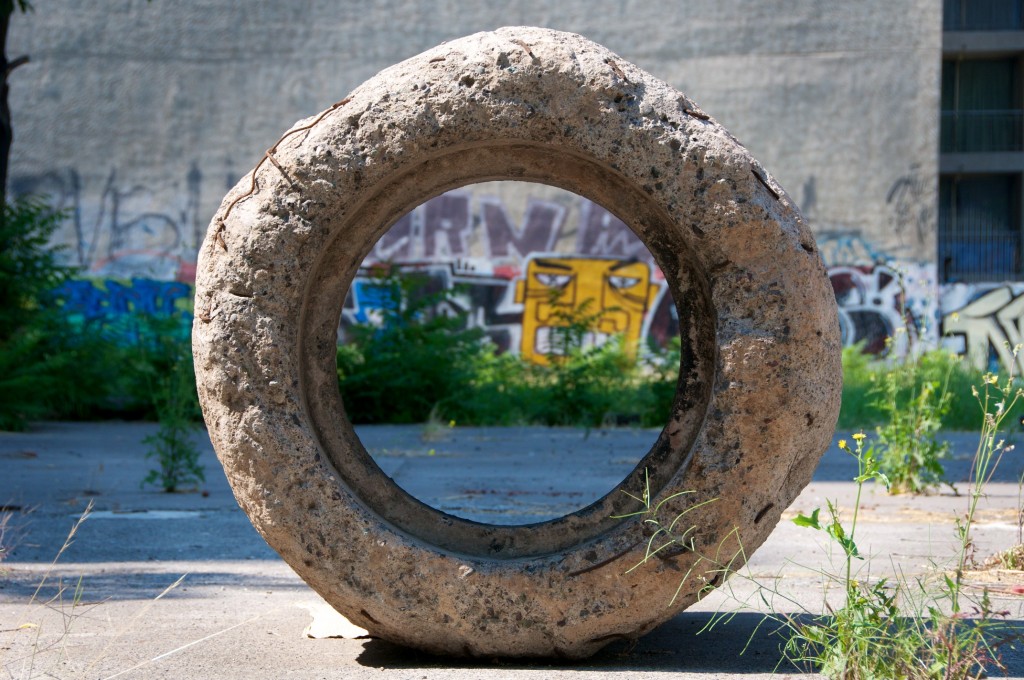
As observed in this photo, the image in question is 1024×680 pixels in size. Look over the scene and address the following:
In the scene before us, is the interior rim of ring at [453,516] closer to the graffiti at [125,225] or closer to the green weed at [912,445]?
the green weed at [912,445]

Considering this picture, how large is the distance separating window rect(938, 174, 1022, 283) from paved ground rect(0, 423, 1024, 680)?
1367 centimetres

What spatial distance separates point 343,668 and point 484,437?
8.02 meters

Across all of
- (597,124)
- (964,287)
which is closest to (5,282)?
(597,124)

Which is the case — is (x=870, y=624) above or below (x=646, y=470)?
below

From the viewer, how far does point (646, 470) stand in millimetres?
3295

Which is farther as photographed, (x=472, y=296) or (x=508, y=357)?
(x=472, y=296)

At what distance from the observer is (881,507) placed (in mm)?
6488

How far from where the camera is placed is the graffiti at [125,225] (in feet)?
57.9

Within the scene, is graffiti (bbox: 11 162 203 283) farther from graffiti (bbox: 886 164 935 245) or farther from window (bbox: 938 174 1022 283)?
window (bbox: 938 174 1022 283)

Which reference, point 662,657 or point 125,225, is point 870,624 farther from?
point 125,225

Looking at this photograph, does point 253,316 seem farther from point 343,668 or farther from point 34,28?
point 34,28

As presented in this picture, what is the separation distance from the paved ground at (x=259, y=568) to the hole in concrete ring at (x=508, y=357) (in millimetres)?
85

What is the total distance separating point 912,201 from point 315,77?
33.2 feet

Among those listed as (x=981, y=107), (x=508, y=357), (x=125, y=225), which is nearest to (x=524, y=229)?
(x=508, y=357)
